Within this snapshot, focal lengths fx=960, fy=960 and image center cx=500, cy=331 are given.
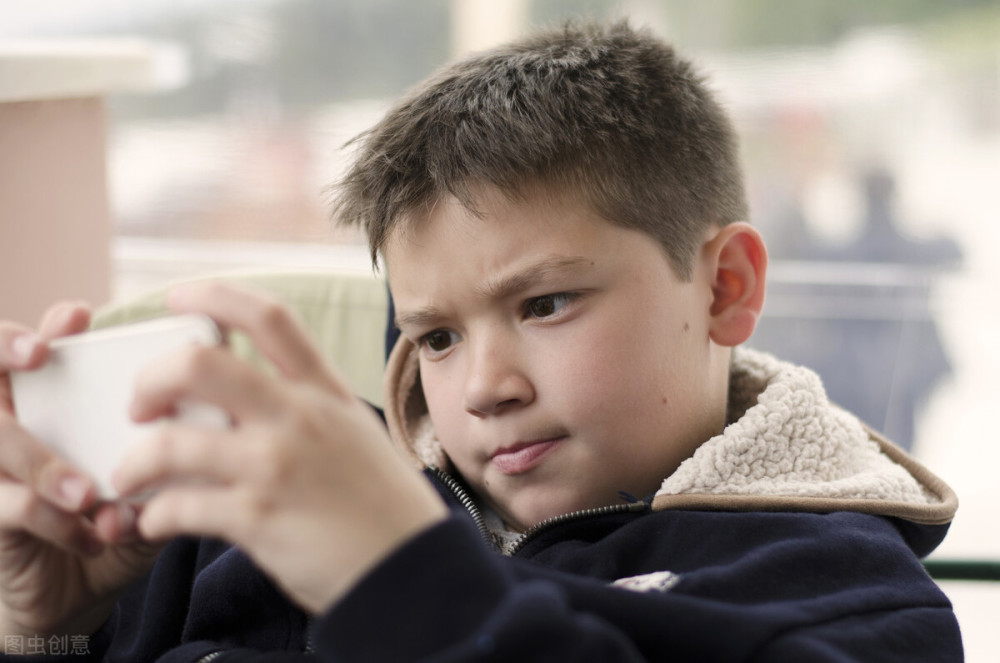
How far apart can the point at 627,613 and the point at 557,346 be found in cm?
24

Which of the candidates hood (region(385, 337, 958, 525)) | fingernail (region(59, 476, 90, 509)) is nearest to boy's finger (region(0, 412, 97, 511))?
fingernail (region(59, 476, 90, 509))

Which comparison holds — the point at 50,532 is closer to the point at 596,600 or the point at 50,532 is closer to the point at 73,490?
the point at 73,490

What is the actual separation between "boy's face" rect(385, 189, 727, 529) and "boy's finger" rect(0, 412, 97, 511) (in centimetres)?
32

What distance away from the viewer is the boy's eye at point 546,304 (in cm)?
81

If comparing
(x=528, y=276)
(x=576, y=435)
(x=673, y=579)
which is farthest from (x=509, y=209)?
(x=673, y=579)

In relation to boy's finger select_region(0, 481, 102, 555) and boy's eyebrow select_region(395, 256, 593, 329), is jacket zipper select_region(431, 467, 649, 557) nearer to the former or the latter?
boy's eyebrow select_region(395, 256, 593, 329)

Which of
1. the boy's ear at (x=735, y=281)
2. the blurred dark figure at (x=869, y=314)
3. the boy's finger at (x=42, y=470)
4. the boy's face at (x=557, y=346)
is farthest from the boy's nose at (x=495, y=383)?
the blurred dark figure at (x=869, y=314)

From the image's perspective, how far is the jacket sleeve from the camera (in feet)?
1.52

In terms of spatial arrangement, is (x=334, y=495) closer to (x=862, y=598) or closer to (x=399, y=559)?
(x=399, y=559)

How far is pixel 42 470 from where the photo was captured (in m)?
0.60

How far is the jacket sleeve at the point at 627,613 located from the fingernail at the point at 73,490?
0.20 meters

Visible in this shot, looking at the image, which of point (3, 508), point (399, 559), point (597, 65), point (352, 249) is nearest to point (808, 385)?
point (597, 65)

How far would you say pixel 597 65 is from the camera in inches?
35.9

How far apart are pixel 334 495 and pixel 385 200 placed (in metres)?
0.47
